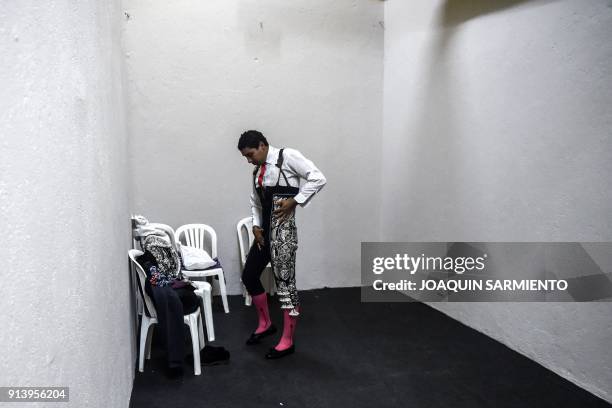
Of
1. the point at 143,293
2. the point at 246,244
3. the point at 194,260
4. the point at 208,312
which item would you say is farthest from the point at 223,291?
Result: the point at 143,293

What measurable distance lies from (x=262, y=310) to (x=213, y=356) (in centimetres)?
53

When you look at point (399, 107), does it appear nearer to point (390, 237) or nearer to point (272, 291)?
point (390, 237)

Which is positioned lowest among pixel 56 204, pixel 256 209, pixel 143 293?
→ pixel 143 293

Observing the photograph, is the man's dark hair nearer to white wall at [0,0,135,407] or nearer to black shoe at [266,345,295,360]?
white wall at [0,0,135,407]

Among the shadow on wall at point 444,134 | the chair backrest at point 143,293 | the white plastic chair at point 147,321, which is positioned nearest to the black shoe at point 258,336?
the white plastic chair at point 147,321

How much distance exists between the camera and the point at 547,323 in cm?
304

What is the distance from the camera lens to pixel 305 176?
313 centimetres

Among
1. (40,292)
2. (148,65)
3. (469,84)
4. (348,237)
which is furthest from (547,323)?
(148,65)

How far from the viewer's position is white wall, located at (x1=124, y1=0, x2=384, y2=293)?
4258 millimetres

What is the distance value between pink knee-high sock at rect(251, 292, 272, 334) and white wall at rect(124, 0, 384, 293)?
1.12m

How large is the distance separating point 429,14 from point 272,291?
2842mm

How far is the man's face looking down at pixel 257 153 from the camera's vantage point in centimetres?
312

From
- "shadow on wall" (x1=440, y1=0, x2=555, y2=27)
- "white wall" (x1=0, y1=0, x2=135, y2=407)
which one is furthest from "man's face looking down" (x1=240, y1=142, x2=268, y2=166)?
"shadow on wall" (x1=440, y1=0, x2=555, y2=27)

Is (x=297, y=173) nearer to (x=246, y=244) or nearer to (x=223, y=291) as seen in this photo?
(x=223, y=291)
